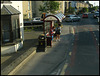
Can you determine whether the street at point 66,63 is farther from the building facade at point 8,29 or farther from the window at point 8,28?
the window at point 8,28

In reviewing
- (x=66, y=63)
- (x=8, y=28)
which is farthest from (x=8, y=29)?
(x=66, y=63)

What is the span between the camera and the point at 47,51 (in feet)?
43.0

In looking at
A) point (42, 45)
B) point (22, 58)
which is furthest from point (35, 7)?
point (22, 58)

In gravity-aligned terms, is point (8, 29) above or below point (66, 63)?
above

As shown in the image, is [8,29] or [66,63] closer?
[66,63]

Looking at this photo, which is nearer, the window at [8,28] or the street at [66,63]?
the street at [66,63]

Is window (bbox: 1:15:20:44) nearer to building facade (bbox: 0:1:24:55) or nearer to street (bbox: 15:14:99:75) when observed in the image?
building facade (bbox: 0:1:24:55)

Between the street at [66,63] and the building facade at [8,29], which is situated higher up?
the building facade at [8,29]

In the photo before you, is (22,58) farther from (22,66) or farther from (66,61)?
(66,61)

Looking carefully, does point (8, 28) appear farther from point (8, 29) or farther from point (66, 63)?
point (66, 63)

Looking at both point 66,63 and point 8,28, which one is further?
point 8,28

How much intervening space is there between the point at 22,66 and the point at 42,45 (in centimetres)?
390

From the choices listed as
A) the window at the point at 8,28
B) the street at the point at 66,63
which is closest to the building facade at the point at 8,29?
the window at the point at 8,28

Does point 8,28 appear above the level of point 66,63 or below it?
above
